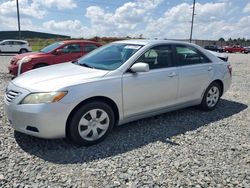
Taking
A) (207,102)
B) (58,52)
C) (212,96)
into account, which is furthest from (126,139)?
(58,52)

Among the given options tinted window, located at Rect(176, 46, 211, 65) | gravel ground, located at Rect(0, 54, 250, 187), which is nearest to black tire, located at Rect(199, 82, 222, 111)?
tinted window, located at Rect(176, 46, 211, 65)

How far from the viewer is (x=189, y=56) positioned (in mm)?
5156

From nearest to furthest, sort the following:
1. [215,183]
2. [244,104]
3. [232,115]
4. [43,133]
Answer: [215,183] → [43,133] → [232,115] → [244,104]

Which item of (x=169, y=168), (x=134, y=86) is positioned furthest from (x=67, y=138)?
(x=169, y=168)

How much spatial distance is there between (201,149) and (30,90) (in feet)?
8.49

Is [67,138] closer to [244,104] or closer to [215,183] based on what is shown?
[215,183]

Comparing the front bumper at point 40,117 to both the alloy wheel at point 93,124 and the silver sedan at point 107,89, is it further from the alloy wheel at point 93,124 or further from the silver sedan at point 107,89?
the alloy wheel at point 93,124

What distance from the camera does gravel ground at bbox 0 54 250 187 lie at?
2.98 m

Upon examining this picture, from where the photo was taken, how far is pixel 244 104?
20.7ft

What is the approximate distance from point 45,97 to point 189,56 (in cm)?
303

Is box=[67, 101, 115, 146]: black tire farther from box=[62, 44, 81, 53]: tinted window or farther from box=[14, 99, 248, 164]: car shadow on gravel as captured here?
box=[62, 44, 81, 53]: tinted window

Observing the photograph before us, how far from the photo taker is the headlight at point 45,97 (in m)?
3.40

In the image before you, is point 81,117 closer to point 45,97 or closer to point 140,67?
point 45,97

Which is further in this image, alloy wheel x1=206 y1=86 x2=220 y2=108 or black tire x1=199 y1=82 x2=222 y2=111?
alloy wheel x1=206 y1=86 x2=220 y2=108
